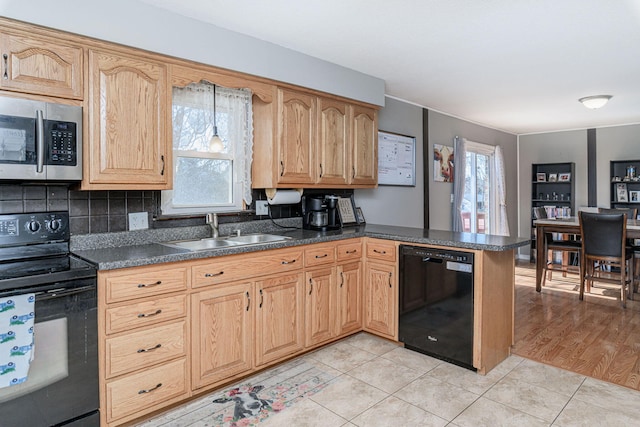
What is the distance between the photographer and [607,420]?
2.16 meters

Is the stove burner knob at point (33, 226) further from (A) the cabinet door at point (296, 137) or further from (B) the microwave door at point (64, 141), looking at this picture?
(A) the cabinet door at point (296, 137)

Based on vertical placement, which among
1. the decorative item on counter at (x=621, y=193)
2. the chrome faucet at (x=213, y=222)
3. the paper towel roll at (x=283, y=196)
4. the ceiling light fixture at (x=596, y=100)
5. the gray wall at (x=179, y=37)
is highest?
the ceiling light fixture at (x=596, y=100)

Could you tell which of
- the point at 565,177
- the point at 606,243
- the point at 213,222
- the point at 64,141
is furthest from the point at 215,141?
the point at 565,177

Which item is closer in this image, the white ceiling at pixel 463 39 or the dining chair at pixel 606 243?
the white ceiling at pixel 463 39

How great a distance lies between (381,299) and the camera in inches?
127

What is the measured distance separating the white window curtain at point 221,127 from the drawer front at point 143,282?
73 cm

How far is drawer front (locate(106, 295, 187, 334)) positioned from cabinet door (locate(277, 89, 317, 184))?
1234mm

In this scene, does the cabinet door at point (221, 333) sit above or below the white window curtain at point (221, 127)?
below

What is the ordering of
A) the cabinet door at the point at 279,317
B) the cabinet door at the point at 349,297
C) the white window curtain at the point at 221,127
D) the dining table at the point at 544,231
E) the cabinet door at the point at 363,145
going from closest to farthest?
the cabinet door at the point at 279,317, the white window curtain at the point at 221,127, the cabinet door at the point at 349,297, the cabinet door at the point at 363,145, the dining table at the point at 544,231

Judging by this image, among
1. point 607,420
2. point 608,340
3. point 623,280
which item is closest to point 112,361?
point 607,420

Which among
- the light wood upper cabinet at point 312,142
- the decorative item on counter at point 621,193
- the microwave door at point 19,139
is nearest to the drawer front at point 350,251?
the light wood upper cabinet at point 312,142

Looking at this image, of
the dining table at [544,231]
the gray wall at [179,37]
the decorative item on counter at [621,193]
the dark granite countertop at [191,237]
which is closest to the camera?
the gray wall at [179,37]

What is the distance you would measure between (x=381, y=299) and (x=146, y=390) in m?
1.81

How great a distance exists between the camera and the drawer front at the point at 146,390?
2012mm
